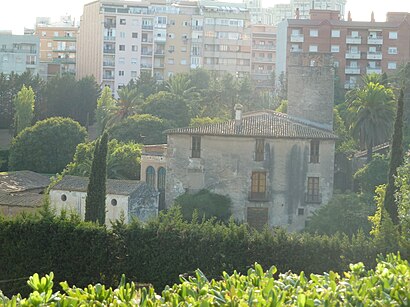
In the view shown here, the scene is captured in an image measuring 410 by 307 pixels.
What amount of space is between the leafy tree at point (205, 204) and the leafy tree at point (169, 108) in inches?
1016

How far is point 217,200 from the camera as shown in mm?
48344

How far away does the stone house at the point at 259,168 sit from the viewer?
161 ft

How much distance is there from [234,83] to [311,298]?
7920 centimetres

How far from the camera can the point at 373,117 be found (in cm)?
5784

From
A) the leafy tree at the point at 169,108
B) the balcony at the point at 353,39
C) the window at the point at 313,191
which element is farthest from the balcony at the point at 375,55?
the window at the point at 313,191

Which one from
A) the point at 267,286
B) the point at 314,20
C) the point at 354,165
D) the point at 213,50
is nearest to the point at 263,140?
the point at 354,165

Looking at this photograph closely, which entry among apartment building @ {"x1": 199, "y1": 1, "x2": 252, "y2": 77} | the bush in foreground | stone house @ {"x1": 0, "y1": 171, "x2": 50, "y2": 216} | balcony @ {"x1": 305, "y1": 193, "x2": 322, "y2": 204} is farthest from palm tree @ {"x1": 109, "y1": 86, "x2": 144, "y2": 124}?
the bush in foreground

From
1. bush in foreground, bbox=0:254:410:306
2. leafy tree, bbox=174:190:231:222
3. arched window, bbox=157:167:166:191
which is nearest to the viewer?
bush in foreground, bbox=0:254:410:306

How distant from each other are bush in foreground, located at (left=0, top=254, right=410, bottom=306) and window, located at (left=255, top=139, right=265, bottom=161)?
3224 centimetres

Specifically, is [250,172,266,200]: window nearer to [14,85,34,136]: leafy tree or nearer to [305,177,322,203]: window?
[305,177,322,203]: window

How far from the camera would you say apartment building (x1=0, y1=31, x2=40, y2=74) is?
381ft

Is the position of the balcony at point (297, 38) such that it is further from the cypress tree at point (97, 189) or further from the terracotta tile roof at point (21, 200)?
the cypress tree at point (97, 189)

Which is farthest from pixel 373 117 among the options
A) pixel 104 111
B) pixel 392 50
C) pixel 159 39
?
pixel 159 39

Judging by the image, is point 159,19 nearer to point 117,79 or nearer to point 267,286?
point 117,79
